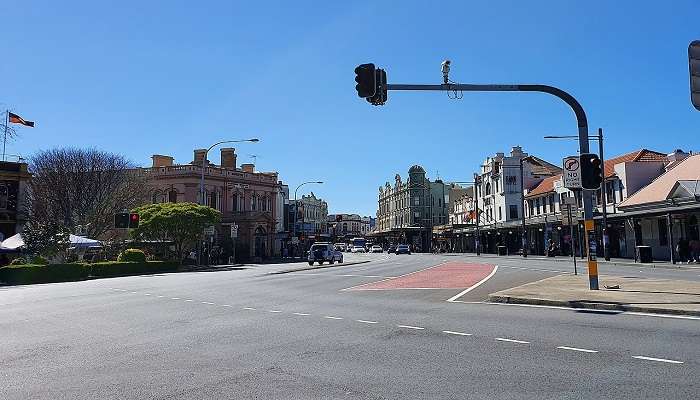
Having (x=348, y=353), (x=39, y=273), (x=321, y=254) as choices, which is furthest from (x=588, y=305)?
(x=321, y=254)

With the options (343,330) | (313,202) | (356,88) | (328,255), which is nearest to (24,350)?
(343,330)

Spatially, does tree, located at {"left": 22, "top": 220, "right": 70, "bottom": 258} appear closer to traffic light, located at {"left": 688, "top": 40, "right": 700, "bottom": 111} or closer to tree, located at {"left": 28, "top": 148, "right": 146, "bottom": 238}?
tree, located at {"left": 28, "top": 148, "right": 146, "bottom": 238}

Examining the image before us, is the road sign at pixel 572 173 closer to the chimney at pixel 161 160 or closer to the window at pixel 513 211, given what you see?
the window at pixel 513 211

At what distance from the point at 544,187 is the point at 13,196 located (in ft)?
176

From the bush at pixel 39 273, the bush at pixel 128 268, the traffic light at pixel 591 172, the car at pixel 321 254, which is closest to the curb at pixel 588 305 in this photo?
the traffic light at pixel 591 172

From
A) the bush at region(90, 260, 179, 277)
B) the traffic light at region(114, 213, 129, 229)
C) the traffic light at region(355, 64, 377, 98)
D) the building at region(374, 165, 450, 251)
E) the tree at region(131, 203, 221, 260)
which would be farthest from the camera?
the building at region(374, 165, 450, 251)

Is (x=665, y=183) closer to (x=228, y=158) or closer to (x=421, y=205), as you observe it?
(x=228, y=158)

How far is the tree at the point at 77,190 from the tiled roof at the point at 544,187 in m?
43.1

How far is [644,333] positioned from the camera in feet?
32.8

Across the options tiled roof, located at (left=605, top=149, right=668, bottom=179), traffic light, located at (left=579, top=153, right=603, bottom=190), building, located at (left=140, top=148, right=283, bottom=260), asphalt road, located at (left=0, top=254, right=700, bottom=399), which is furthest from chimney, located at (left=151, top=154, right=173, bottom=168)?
traffic light, located at (left=579, top=153, right=603, bottom=190)

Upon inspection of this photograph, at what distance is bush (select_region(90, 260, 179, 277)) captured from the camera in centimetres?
3775

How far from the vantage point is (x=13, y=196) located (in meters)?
54.3

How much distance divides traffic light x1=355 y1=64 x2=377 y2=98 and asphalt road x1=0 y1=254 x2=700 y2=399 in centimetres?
565

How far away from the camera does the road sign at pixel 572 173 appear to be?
708 inches
